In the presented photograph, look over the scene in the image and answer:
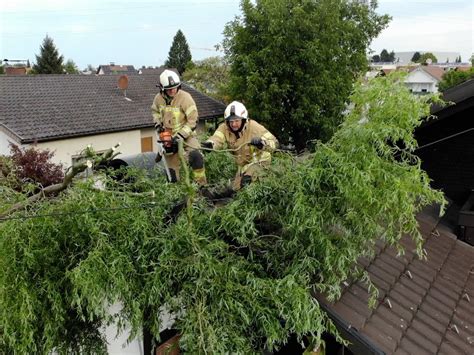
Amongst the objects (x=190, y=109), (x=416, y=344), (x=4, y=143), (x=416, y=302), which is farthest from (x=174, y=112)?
(x=4, y=143)

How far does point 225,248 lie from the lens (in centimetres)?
284

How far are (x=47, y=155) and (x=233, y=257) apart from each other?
10475mm

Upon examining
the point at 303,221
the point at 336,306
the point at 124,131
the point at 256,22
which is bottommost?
the point at 124,131

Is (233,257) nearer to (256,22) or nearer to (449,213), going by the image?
(449,213)

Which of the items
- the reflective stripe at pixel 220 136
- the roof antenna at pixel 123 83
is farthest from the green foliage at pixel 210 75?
the reflective stripe at pixel 220 136

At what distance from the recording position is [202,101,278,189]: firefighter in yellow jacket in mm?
4093

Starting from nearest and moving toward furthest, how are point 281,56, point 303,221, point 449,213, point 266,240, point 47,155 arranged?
point 303,221
point 266,240
point 449,213
point 47,155
point 281,56

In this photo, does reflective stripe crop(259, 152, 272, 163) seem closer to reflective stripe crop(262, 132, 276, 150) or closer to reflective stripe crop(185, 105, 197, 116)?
reflective stripe crop(262, 132, 276, 150)

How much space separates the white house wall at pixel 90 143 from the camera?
602 inches

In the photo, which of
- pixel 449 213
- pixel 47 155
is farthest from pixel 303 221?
pixel 47 155

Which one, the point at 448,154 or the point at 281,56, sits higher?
the point at 281,56

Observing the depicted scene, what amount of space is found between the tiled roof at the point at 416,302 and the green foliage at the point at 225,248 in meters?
0.53

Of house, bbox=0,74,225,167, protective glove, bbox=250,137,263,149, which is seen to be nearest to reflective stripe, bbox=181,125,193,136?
protective glove, bbox=250,137,263,149

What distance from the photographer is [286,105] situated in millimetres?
20078
